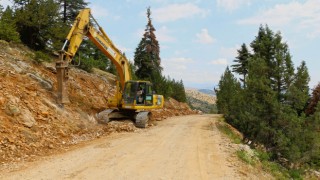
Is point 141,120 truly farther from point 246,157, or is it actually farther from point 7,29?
point 7,29

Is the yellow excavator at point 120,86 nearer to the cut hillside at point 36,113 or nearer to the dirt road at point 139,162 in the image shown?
the cut hillside at point 36,113

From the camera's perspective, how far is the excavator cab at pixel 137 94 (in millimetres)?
19733

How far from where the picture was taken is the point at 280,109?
16875 millimetres

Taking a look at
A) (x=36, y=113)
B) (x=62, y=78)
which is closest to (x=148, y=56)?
(x=62, y=78)

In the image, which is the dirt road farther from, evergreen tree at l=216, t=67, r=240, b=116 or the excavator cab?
evergreen tree at l=216, t=67, r=240, b=116

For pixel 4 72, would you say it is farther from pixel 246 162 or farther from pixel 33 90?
pixel 246 162

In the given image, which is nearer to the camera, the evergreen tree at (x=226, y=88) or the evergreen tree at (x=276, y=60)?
the evergreen tree at (x=276, y=60)

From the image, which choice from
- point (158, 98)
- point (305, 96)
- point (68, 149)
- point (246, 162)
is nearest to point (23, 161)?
point (68, 149)

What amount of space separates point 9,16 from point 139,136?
41.7 feet

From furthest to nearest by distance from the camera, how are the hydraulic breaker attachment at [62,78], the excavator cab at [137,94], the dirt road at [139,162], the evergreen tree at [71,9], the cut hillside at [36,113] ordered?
1. the evergreen tree at [71,9]
2. the excavator cab at [137,94]
3. the hydraulic breaker attachment at [62,78]
4. the cut hillside at [36,113]
5. the dirt road at [139,162]

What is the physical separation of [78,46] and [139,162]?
9.02m

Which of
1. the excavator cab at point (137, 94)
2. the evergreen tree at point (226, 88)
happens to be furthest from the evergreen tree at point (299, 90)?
the evergreen tree at point (226, 88)

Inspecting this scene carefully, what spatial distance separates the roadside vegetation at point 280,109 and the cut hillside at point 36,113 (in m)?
7.28

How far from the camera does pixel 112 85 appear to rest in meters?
29.2
